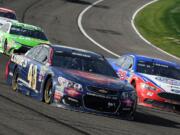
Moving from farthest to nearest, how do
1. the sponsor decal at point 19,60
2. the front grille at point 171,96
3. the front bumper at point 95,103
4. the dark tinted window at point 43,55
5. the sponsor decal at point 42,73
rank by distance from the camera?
1. the front grille at point 171,96
2. the sponsor decal at point 19,60
3. the dark tinted window at point 43,55
4. the sponsor decal at point 42,73
5. the front bumper at point 95,103

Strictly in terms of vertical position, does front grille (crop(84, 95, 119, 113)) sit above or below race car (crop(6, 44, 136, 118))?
below

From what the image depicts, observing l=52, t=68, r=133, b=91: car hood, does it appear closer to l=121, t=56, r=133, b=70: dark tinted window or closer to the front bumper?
the front bumper

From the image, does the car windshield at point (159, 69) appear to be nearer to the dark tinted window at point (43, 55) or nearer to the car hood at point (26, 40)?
the dark tinted window at point (43, 55)

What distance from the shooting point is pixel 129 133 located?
38.9 ft

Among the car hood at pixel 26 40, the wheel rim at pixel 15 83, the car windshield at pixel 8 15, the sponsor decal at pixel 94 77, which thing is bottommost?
A: the wheel rim at pixel 15 83

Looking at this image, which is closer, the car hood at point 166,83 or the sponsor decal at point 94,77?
the sponsor decal at point 94,77

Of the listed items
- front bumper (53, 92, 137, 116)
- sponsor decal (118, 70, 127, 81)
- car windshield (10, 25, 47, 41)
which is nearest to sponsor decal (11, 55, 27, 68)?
front bumper (53, 92, 137, 116)

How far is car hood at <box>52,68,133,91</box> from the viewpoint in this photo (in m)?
14.0

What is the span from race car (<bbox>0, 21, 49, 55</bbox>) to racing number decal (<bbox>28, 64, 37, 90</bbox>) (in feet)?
37.2

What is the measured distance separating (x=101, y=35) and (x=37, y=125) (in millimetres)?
30623

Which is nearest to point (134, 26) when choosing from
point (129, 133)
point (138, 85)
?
point (138, 85)

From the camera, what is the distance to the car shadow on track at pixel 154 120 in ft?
46.8

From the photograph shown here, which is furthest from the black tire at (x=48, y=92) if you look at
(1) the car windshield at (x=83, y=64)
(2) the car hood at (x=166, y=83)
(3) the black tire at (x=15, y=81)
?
(2) the car hood at (x=166, y=83)

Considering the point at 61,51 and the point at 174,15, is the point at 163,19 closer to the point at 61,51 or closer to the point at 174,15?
the point at 174,15
